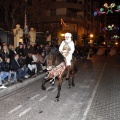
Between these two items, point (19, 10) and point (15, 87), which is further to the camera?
point (19, 10)

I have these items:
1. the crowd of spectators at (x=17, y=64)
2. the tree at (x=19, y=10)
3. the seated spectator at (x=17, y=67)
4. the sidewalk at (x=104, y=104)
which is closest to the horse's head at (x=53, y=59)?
the crowd of spectators at (x=17, y=64)

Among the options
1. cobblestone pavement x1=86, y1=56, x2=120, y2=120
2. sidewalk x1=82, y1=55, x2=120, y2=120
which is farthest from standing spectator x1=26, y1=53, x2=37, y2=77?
cobblestone pavement x1=86, y1=56, x2=120, y2=120

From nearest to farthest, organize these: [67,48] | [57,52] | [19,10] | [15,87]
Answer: [57,52]
[67,48]
[15,87]
[19,10]

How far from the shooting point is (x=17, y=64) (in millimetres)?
11898

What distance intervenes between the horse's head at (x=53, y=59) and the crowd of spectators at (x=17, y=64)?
1.26 m

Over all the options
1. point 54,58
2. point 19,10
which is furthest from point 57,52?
point 19,10

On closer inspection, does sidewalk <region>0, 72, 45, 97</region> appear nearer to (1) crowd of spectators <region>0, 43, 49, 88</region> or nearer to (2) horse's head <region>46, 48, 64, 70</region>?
(1) crowd of spectators <region>0, 43, 49, 88</region>

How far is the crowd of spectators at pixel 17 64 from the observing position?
11250mm

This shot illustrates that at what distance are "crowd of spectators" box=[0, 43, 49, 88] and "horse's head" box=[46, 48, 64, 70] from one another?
1258 mm

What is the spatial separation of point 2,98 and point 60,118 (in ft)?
10.4

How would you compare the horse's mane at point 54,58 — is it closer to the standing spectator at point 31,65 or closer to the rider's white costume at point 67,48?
the rider's white costume at point 67,48

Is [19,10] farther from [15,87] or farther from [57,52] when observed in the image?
[57,52]

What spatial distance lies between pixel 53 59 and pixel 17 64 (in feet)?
11.1

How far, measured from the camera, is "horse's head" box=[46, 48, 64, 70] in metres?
8.96
